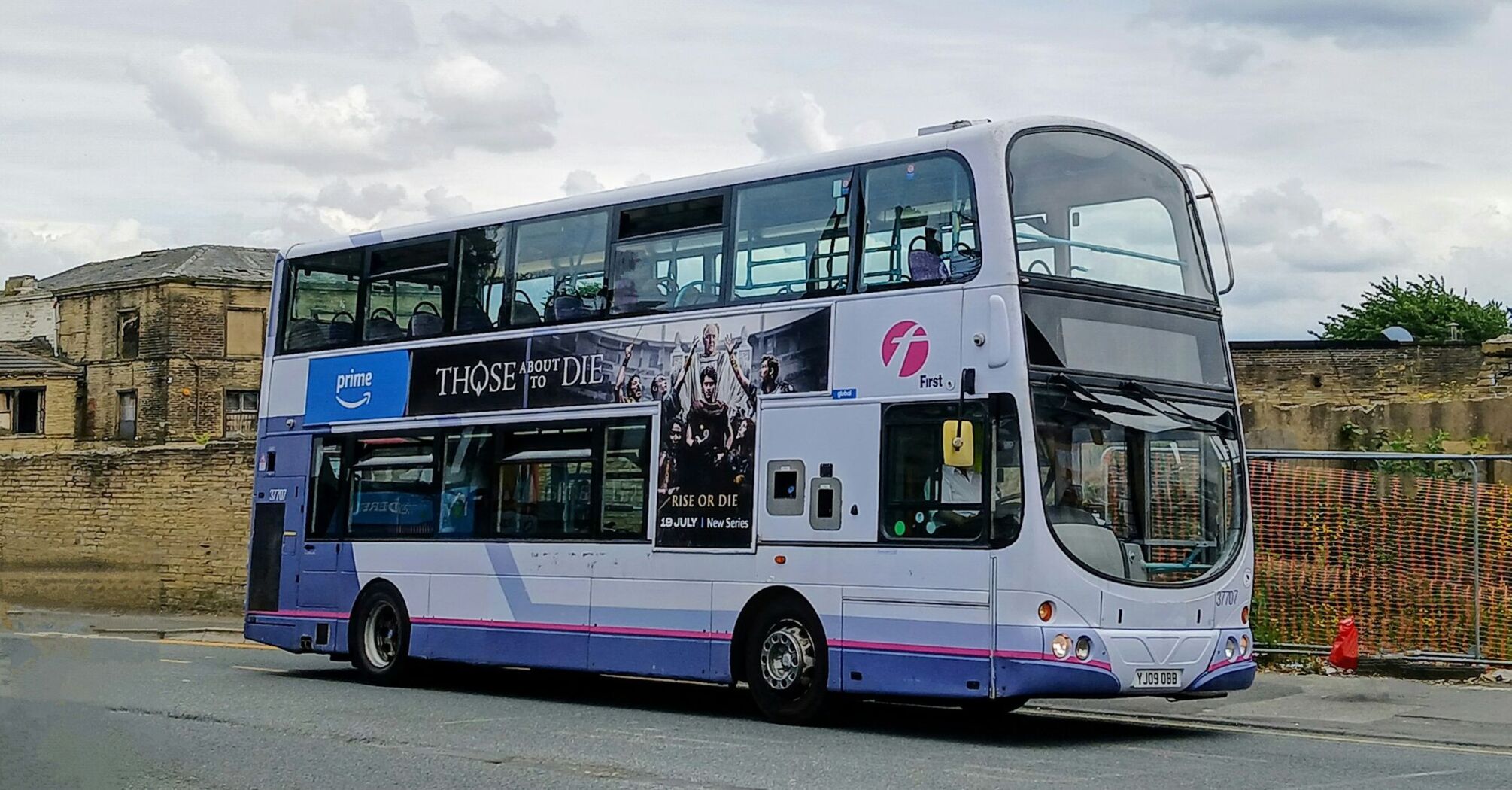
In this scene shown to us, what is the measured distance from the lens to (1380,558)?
1588 cm

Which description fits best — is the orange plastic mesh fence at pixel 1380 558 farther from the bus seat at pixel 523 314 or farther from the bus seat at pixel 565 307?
the bus seat at pixel 523 314

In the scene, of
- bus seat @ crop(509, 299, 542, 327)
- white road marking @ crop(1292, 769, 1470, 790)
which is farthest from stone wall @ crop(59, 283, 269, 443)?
white road marking @ crop(1292, 769, 1470, 790)

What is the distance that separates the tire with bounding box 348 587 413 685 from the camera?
653 inches

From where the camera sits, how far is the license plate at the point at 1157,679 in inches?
459

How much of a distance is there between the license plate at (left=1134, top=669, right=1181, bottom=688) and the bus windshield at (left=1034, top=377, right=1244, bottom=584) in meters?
0.59

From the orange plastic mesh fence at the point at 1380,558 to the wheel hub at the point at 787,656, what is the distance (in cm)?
561

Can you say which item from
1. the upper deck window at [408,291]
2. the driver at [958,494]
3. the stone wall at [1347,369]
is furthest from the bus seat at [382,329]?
the stone wall at [1347,369]

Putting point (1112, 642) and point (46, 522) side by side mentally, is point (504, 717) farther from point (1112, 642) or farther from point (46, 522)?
point (46, 522)

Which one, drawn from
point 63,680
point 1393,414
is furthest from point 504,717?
point 1393,414

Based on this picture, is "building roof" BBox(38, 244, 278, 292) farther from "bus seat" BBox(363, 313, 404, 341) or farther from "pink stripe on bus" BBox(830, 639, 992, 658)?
"pink stripe on bus" BBox(830, 639, 992, 658)

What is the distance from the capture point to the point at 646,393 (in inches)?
568

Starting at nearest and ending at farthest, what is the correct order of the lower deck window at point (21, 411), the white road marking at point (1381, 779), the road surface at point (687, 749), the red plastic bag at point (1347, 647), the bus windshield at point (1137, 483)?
the white road marking at point (1381, 779) → the road surface at point (687, 749) → the bus windshield at point (1137, 483) → the red plastic bag at point (1347, 647) → the lower deck window at point (21, 411)

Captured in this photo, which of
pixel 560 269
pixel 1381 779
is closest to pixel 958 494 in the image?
pixel 1381 779

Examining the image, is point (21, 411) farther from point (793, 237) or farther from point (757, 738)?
point (757, 738)
